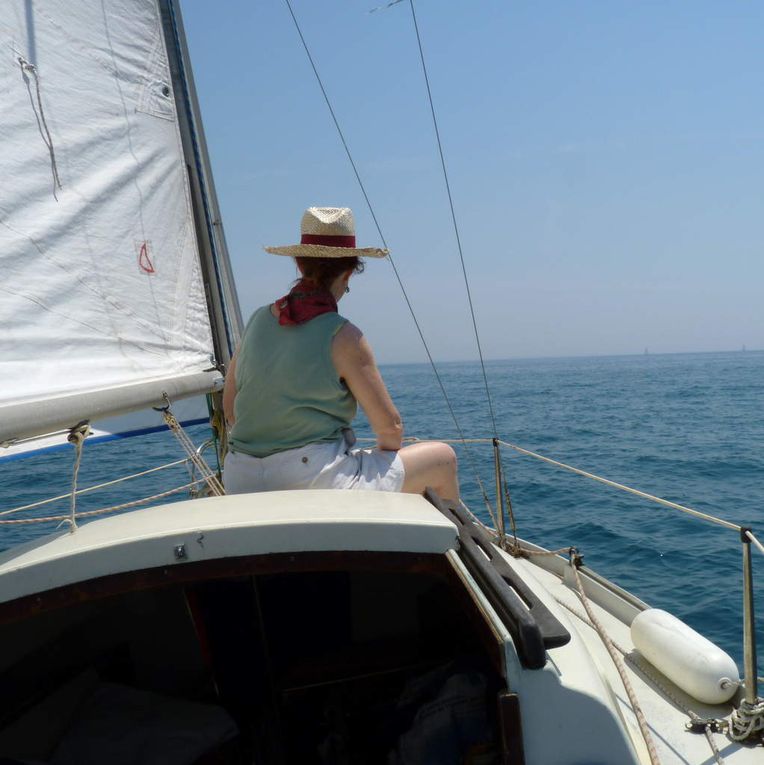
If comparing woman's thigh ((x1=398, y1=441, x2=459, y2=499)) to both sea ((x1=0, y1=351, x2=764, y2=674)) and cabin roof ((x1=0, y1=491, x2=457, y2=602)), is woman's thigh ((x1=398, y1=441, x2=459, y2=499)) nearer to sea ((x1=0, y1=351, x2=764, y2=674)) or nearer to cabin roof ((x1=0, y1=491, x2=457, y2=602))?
sea ((x1=0, y1=351, x2=764, y2=674))

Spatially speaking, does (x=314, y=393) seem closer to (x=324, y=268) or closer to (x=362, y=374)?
(x=362, y=374)

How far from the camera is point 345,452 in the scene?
94.3 inches

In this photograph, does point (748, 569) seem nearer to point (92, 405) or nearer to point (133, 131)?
point (92, 405)

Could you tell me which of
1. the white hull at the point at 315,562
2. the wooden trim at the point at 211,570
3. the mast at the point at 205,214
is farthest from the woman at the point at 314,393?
the mast at the point at 205,214

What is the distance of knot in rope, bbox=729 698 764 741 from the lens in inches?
85.8

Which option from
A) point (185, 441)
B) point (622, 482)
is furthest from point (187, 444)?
point (622, 482)

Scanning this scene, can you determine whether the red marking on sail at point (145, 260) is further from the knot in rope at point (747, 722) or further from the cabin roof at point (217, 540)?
the knot in rope at point (747, 722)

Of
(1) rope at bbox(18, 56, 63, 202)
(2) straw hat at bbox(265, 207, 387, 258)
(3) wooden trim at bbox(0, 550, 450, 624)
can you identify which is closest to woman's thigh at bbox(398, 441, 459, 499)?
(2) straw hat at bbox(265, 207, 387, 258)

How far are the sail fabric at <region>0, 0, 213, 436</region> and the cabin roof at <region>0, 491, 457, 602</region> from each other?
27.1 inches

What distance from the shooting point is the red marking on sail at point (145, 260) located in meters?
3.13

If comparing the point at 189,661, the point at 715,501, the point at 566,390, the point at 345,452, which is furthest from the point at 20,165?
the point at 566,390

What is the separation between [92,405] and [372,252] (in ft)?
3.37

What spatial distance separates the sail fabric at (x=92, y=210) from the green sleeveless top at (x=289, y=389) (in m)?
0.54

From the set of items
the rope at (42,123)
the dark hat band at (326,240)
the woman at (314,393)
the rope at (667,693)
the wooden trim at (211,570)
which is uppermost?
the rope at (42,123)
